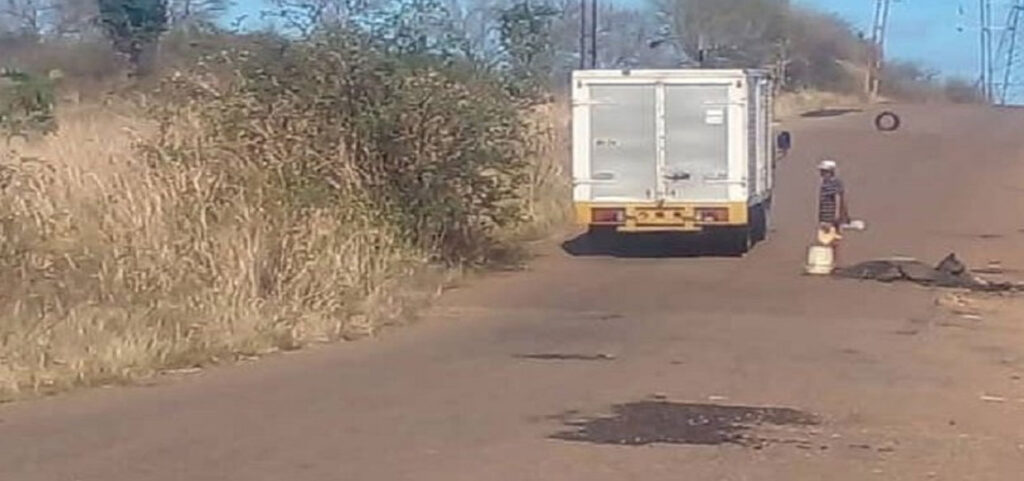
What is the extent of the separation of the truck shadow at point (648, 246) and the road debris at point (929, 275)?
11.5 ft

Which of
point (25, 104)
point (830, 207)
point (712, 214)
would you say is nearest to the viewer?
point (830, 207)

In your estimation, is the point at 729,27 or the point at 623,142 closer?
the point at 623,142

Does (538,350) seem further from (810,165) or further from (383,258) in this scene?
(810,165)

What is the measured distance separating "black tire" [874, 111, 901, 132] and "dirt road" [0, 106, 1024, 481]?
41.6m

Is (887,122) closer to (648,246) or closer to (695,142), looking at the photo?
(648,246)

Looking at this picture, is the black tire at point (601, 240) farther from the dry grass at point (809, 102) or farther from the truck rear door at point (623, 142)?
the dry grass at point (809, 102)

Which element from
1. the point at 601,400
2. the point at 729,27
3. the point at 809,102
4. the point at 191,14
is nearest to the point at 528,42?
the point at 191,14

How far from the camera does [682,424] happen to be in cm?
1359

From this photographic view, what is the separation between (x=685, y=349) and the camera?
18781 mm

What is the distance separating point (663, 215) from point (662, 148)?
963 millimetres

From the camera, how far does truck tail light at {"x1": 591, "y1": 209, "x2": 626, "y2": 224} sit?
3033 cm

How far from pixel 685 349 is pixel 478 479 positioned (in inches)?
310

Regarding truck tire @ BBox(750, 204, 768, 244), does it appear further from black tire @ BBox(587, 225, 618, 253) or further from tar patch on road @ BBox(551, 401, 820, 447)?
tar patch on road @ BBox(551, 401, 820, 447)

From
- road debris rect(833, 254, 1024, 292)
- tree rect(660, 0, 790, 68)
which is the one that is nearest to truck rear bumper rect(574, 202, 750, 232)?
road debris rect(833, 254, 1024, 292)
